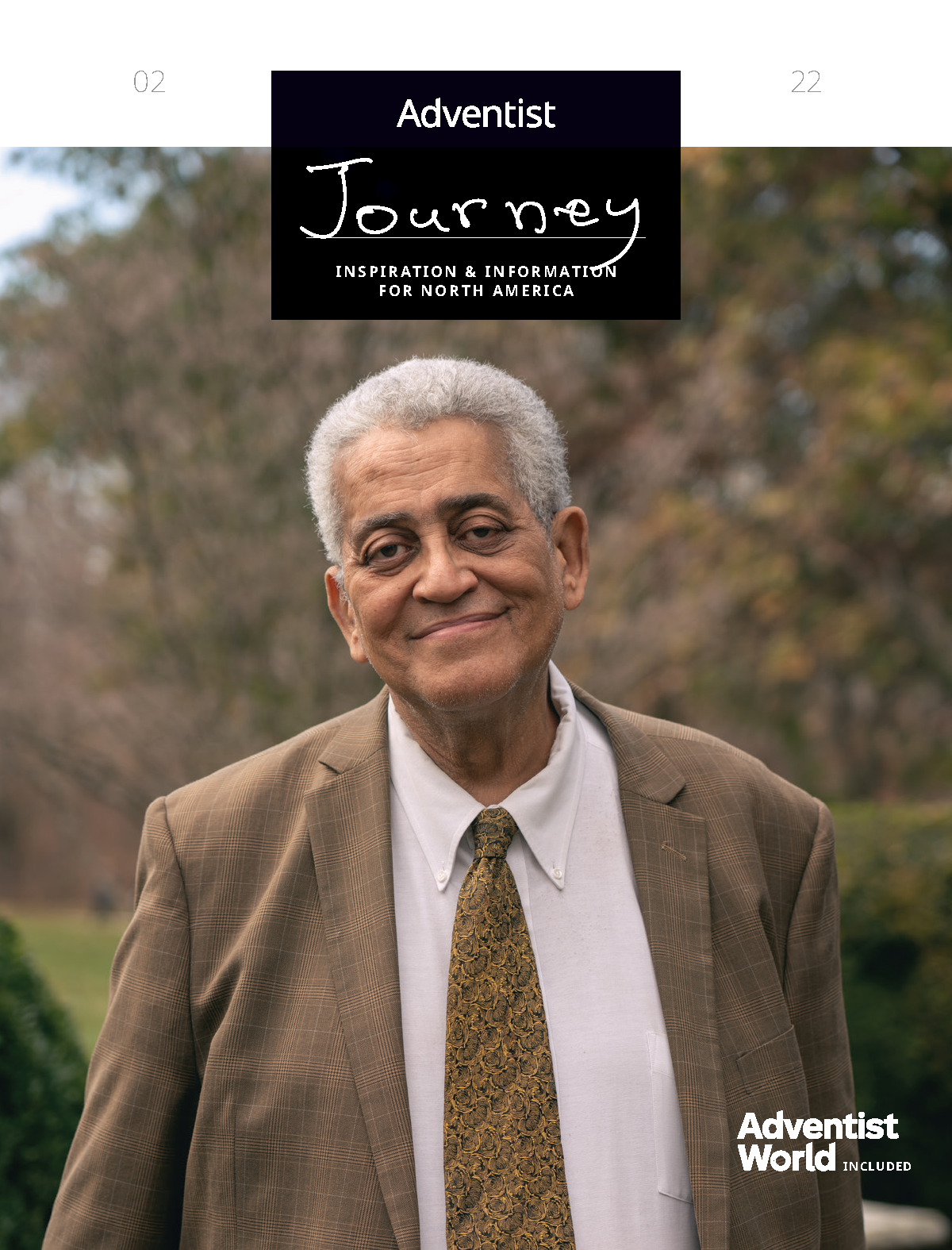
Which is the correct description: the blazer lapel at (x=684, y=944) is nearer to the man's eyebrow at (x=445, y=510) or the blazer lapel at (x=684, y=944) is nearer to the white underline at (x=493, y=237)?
the man's eyebrow at (x=445, y=510)

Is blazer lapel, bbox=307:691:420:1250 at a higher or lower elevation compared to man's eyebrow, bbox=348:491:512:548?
lower

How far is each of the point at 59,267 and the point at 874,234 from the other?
17.7 feet

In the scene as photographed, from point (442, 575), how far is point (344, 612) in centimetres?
33

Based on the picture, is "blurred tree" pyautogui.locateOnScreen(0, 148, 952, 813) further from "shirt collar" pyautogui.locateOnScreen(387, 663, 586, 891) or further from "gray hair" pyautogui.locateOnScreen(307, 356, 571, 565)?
"gray hair" pyautogui.locateOnScreen(307, 356, 571, 565)

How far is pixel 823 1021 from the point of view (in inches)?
82.4

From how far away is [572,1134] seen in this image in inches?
73.7

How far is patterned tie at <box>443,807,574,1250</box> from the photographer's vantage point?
5.84 feet

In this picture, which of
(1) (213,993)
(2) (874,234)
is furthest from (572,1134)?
(2) (874,234)

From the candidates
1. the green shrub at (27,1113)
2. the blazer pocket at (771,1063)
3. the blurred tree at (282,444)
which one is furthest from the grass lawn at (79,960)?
the blazer pocket at (771,1063)

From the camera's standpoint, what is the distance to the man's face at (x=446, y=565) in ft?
6.36

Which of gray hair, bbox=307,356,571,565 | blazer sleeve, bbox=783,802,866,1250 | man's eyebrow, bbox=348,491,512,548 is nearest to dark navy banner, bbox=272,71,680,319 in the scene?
gray hair, bbox=307,356,571,565

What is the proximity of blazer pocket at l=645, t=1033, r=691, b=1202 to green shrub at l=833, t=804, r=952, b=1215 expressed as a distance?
347 cm

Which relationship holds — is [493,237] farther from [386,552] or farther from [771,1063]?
[771,1063]

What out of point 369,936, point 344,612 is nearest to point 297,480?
point 344,612
